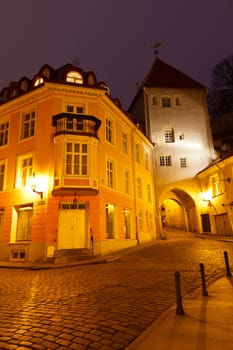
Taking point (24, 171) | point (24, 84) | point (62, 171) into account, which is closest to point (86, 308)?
point (62, 171)

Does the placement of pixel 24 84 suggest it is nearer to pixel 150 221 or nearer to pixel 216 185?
pixel 150 221

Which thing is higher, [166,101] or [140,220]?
[166,101]

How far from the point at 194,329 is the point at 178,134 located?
87.0 feet

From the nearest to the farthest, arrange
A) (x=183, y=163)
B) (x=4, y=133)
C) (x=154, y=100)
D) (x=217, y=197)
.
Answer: (x=4, y=133)
(x=217, y=197)
(x=183, y=163)
(x=154, y=100)

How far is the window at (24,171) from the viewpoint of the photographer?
16.4 meters

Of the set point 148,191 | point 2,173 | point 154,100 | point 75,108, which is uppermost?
point 154,100

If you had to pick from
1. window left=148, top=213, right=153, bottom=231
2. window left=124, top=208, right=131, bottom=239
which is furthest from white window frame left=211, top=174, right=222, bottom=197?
window left=124, top=208, right=131, bottom=239

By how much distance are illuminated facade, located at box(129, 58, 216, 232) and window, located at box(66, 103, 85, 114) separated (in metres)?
12.5

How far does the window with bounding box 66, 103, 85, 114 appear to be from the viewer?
17047 mm

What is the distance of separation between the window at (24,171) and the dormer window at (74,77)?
6205mm

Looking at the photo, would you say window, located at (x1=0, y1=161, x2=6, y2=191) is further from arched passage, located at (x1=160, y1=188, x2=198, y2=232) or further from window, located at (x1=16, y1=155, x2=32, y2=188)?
arched passage, located at (x1=160, y1=188, x2=198, y2=232)

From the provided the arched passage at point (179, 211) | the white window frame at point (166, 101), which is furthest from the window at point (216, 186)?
the white window frame at point (166, 101)

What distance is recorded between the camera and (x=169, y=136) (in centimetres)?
2870

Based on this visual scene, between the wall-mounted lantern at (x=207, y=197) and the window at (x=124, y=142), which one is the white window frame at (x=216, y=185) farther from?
the window at (x=124, y=142)
